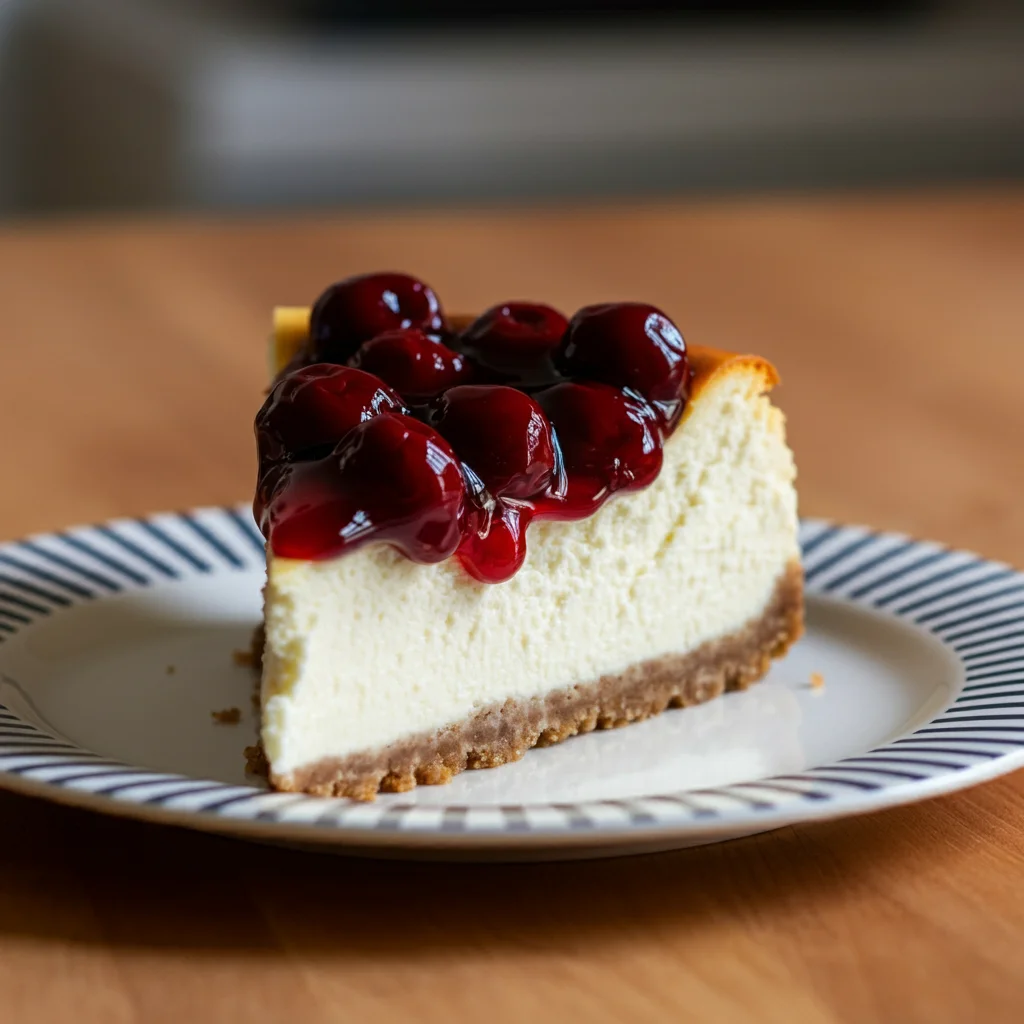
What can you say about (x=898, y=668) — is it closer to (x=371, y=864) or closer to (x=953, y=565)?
(x=953, y=565)

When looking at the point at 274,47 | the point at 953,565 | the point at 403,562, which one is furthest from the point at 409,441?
the point at 274,47

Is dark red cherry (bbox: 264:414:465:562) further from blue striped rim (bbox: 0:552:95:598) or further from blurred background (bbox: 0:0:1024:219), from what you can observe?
blurred background (bbox: 0:0:1024:219)

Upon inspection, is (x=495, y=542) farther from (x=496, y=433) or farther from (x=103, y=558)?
(x=103, y=558)

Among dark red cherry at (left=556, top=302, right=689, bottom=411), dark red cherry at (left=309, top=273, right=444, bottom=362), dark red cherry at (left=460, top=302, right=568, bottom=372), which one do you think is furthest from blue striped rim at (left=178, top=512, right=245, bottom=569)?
dark red cherry at (left=556, top=302, right=689, bottom=411)

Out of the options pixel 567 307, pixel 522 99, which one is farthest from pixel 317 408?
pixel 522 99

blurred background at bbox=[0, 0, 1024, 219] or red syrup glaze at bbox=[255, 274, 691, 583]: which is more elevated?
blurred background at bbox=[0, 0, 1024, 219]

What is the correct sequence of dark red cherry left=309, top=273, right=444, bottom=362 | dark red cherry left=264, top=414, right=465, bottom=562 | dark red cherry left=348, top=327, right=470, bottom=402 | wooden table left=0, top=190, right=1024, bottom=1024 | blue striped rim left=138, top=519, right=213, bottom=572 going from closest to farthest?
wooden table left=0, top=190, right=1024, bottom=1024 < dark red cherry left=264, top=414, right=465, bottom=562 < dark red cherry left=348, top=327, right=470, bottom=402 < dark red cherry left=309, top=273, right=444, bottom=362 < blue striped rim left=138, top=519, right=213, bottom=572

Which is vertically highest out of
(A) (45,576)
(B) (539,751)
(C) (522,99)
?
(C) (522,99)

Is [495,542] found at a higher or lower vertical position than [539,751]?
higher
